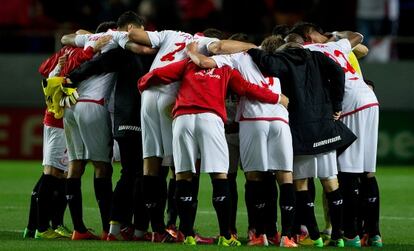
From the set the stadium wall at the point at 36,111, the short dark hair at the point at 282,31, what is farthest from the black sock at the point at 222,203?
the stadium wall at the point at 36,111

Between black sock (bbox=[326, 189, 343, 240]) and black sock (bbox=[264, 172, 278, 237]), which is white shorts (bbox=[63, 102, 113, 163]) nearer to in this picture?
black sock (bbox=[264, 172, 278, 237])

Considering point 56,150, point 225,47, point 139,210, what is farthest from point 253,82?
point 56,150

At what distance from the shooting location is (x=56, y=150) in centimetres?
1151

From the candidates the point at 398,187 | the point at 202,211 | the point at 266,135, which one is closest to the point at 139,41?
the point at 266,135

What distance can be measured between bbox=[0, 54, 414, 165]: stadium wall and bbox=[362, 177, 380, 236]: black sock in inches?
389

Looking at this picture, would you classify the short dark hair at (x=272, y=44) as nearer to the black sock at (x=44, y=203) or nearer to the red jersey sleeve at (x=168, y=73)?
the red jersey sleeve at (x=168, y=73)

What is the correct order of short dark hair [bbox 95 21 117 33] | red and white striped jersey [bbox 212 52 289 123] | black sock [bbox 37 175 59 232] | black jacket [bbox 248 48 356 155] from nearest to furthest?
1. red and white striped jersey [bbox 212 52 289 123]
2. black jacket [bbox 248 48 356 155]
3. black sock [bbox 37 175 59 232]
4. short dark hair [bbox 95 21 117 33]

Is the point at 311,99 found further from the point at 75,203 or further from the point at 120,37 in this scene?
the point at 75,203

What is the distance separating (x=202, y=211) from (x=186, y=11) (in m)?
8.47

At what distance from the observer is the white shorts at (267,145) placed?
10.5m

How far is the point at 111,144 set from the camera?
11281mm

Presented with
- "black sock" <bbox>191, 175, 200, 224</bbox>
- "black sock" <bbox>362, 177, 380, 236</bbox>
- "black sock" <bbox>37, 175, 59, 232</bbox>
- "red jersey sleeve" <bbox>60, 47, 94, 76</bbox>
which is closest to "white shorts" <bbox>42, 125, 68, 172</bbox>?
"black sock" <bbox>37, 175, 59, 232</bbox>

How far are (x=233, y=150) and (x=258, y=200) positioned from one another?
2.18 feet

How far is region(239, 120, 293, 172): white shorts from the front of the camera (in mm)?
10500
